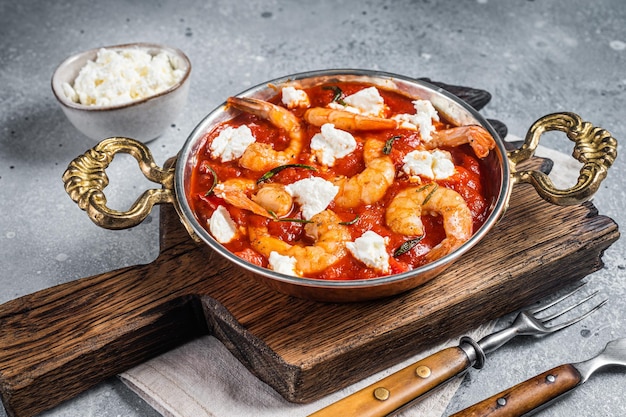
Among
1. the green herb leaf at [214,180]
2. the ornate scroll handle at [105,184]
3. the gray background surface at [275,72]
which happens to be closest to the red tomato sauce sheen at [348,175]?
the green herb leaf at [214,180]

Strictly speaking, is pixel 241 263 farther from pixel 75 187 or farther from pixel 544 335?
pixel 544 335

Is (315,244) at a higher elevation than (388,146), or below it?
below

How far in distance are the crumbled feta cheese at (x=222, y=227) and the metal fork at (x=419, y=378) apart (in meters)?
0.78

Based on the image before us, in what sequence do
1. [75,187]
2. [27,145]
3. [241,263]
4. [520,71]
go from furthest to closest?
[520,71]
[27,145]
[75,187]
[241,263]

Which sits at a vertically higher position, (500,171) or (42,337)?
(500,171)

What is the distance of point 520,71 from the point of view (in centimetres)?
498

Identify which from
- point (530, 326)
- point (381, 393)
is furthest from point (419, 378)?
point (530, 326)

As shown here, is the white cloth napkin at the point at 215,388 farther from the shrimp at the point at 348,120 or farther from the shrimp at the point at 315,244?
the shrimp at the point at 348,120

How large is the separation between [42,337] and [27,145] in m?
1.67

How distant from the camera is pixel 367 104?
369cm

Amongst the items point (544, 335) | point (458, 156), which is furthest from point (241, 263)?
point (544, 335)

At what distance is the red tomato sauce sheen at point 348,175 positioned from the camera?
3.04 m

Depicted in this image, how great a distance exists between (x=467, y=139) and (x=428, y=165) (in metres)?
0.27

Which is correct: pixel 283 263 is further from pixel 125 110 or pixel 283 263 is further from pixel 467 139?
pixel 125 110
